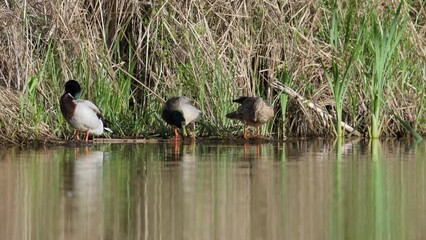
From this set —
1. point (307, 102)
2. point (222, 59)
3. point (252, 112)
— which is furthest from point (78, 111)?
point (307, 102)

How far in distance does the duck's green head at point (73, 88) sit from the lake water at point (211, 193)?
0.77 metres

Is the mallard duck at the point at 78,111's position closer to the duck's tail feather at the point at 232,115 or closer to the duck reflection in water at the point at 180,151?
the duck reflection in water at the point at 180,151

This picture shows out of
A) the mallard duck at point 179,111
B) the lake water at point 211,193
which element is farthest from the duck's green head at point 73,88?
the mallard duck at point 179,111

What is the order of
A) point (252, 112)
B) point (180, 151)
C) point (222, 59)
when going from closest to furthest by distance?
point (180, 151), point (252, 112), point (222, 59)

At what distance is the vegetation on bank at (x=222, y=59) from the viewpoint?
46.7ft

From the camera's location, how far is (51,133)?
13555mm

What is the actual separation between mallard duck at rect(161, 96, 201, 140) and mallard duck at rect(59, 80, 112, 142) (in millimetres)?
831

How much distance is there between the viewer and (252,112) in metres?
13.5

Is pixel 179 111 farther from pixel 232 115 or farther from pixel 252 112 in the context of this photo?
pixel 232 115

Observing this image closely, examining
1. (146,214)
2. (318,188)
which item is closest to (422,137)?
(318,188)

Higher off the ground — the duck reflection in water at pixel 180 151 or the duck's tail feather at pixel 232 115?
the duck's tail feather at pixel 232 115

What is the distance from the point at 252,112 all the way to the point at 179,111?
85 centimetres

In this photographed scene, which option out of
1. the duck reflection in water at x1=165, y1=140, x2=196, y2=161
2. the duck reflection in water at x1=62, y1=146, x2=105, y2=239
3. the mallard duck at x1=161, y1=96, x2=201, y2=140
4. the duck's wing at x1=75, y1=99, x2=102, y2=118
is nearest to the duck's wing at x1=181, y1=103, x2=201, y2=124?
the mallard duck at x1=161, y1=96, x2=201, y2=140

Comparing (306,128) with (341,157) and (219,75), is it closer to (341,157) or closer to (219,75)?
(219,75)
